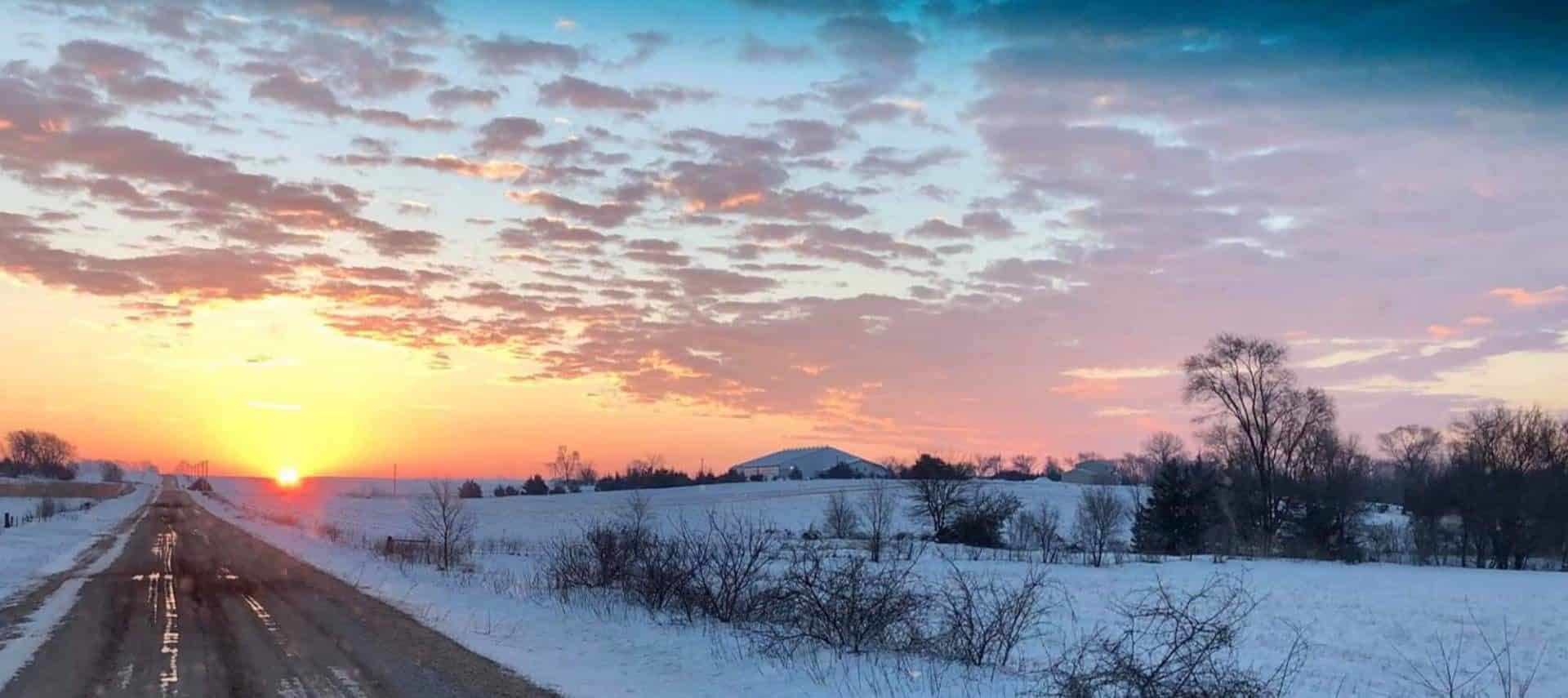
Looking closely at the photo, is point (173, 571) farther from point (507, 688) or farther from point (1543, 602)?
point (1543, 602)

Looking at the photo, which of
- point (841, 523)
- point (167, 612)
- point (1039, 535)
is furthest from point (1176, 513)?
point (167, 612)

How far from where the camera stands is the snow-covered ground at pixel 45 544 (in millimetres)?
24672

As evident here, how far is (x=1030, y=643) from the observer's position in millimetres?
23625

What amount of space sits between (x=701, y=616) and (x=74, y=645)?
8.88m

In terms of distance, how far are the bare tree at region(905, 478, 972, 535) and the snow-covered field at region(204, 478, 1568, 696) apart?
44.2ft

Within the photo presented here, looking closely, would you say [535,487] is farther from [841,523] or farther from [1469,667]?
[1469,667]

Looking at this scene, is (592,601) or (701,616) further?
(592,601)

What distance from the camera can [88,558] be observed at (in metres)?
31.5

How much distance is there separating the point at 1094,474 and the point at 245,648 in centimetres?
15464

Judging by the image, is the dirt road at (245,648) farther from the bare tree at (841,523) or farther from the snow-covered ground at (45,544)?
the bare tree at (841,523)

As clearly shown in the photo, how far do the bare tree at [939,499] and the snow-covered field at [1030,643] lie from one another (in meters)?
13.5

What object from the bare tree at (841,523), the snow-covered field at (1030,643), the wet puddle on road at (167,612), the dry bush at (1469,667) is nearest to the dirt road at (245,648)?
the wet puddle on road at (167,612)

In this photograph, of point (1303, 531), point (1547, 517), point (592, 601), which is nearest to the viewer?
point (592, 601)

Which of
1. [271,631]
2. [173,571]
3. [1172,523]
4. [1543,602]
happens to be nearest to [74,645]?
[271,631]
